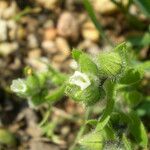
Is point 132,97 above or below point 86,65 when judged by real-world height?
below

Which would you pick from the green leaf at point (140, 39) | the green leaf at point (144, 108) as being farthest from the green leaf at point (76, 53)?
the green leaf at point (140, 39)

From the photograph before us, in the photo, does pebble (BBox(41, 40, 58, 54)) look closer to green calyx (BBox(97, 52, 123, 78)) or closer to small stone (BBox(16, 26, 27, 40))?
small stone (BBox(16, 26, 27, 40))

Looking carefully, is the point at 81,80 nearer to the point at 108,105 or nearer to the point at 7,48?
the point at 108,105

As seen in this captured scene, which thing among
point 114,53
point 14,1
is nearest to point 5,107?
point 14,1

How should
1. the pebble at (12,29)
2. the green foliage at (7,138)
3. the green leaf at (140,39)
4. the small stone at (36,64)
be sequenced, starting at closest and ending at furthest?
1. the green foliage at (7,138)
2. the green leaf at (140,39)
3. the small stone at (36,64)
4. the pebble at (12,29)

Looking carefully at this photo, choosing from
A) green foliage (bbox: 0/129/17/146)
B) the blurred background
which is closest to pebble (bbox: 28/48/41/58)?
the blurred background

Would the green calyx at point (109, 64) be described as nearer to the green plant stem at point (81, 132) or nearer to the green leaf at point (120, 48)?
the green leaf at point (120, 48)

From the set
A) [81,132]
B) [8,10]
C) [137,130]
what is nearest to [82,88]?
[137,130]
